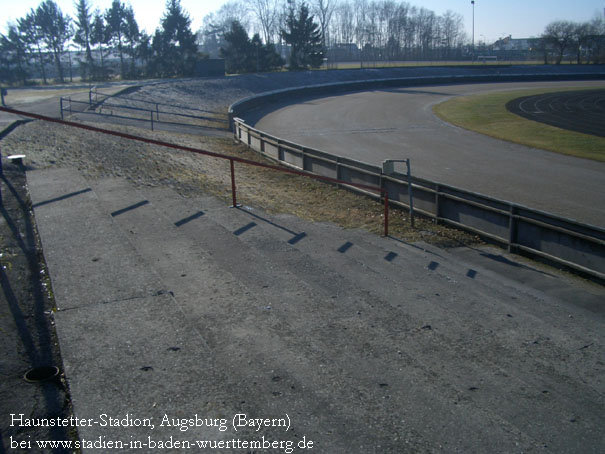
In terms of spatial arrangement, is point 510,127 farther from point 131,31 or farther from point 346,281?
point 131,31

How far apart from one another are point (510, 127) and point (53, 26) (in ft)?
239

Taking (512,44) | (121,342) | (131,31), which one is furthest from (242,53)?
(512,44)

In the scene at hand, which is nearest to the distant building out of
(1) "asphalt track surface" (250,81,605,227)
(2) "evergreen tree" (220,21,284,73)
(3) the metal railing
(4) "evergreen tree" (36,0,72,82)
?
(2) "evergreen tree" (220,21,284,73)

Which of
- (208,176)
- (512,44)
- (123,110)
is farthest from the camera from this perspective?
(512,44)

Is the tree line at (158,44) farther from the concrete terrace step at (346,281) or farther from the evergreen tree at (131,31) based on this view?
the concrete terrace step at (346,281)

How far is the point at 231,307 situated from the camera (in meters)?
7.80

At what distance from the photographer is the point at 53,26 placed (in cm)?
7931

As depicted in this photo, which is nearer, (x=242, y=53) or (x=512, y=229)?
(x=512, y=229)

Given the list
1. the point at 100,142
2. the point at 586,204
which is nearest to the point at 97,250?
the point at 100,142

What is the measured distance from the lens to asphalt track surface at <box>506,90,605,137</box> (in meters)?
31.5

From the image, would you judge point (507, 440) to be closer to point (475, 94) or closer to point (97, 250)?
point (97, 250)

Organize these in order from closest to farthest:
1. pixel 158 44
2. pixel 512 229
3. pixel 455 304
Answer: pixel 455 304 → pixel 512 229 → pixel 158 44

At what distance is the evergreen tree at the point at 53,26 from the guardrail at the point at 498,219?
77031 mm

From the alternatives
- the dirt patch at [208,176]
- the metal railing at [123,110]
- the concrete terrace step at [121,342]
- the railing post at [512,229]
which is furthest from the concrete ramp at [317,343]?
the metal railing at [123,110]
